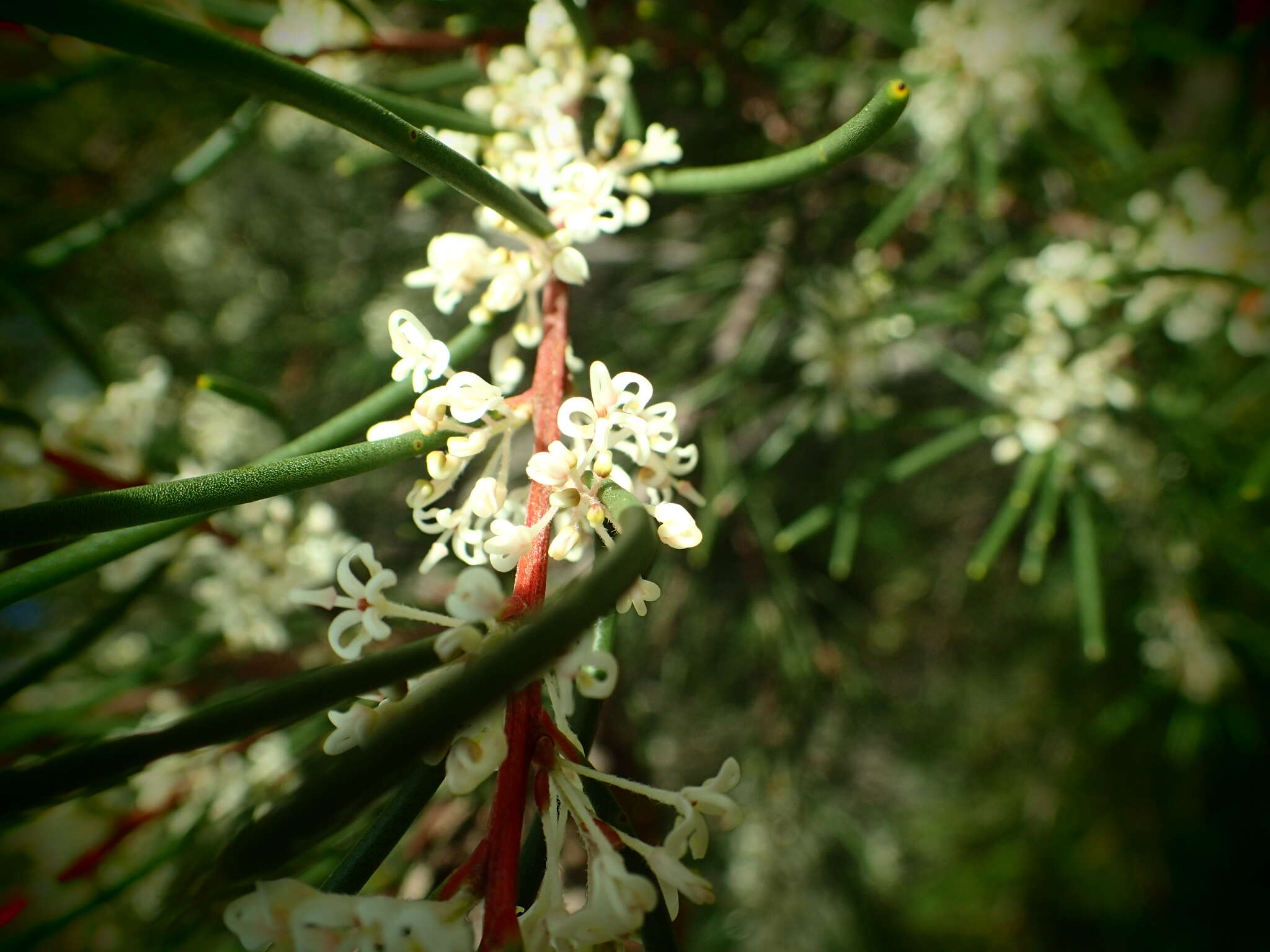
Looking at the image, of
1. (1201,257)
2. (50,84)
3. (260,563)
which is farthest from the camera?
(1201,257)

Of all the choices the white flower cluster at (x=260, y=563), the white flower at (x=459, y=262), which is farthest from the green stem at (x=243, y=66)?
the white flower cluster at (x=260, y=563)

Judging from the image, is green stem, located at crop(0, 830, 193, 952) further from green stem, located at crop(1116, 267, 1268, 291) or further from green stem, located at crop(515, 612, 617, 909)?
green stem, located at crop(1116, 267, 1268, 291)

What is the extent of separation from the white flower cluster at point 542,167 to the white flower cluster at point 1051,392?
51 centimetres

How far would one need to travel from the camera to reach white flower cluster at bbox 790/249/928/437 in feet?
2.98

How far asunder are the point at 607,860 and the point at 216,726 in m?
0.16

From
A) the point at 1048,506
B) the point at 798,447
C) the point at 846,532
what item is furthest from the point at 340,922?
the point at 798,447

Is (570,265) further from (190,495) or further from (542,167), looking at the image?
(190,495)

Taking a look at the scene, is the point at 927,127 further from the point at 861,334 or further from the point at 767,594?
the point at 767,594

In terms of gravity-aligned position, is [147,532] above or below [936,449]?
Answer: below

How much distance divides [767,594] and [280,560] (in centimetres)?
70

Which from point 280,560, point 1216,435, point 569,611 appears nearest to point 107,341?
point 280,560

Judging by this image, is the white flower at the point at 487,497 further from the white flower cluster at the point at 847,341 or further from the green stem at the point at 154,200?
the white flower cluster at the point at 847,341

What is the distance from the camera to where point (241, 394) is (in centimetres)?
51

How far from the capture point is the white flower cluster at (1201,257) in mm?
822
